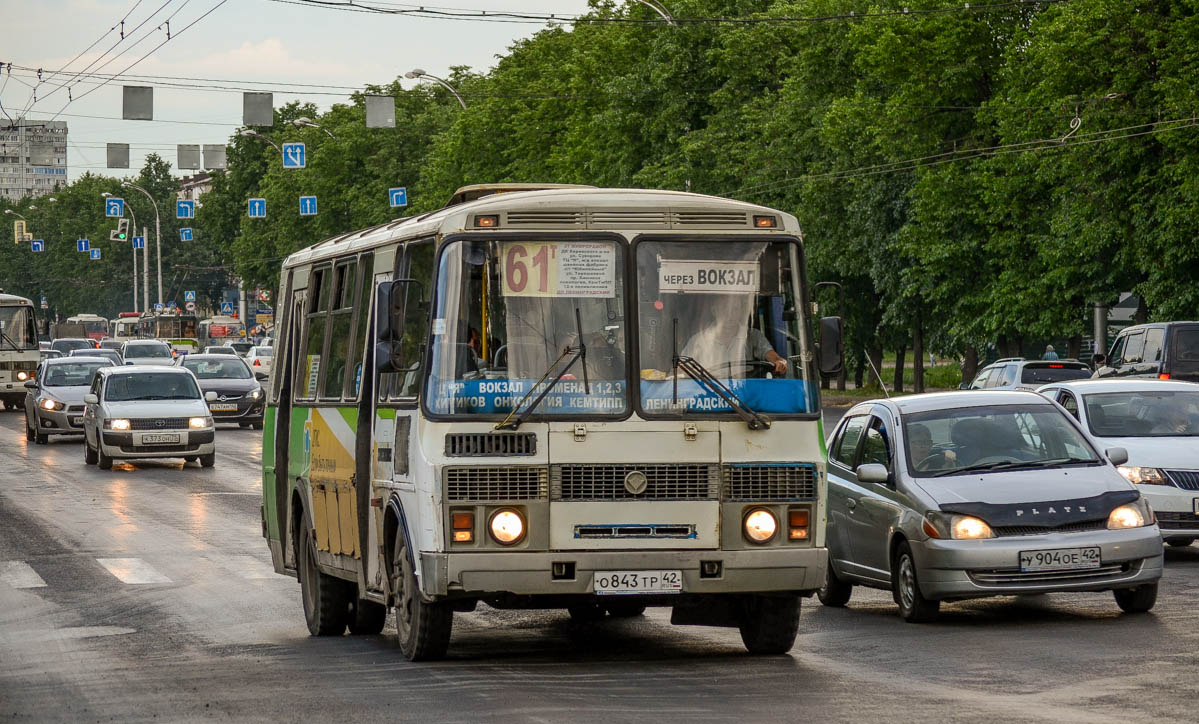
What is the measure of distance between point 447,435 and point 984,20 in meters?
44.1

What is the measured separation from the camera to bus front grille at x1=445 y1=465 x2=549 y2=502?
10.5 meters

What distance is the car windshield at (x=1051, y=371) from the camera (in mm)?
39094

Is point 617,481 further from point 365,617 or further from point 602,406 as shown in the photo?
point 365,617

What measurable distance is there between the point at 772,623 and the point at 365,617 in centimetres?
324

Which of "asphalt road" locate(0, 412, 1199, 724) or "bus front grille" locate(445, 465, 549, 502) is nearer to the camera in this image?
"asphalt road" locate(0, 412, 1199, 724)

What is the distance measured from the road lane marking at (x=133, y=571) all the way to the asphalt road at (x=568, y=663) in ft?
0.24

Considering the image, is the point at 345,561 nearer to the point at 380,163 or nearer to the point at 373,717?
the point at 373,717

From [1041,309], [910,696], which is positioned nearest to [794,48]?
[1041,309]

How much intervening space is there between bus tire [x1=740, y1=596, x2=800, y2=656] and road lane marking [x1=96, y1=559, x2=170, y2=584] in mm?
7350

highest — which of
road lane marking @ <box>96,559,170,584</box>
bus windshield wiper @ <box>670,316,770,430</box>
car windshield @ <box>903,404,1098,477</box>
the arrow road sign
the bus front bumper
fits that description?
the arrow road sign

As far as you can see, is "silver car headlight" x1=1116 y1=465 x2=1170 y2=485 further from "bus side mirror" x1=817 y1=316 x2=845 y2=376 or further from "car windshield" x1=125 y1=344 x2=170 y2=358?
"car windshield" x1=125 y1=344 x2=170 y2=358

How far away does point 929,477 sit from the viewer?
13531mm

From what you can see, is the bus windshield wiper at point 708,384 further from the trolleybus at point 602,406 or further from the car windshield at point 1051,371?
the car windshield at point 1051,371

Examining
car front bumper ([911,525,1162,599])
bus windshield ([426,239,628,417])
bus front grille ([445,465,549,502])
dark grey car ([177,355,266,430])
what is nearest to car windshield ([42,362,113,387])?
dark grey car ([177,355,266,430])
